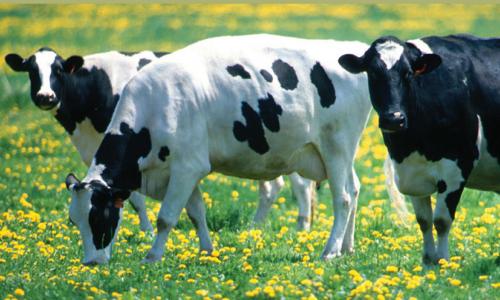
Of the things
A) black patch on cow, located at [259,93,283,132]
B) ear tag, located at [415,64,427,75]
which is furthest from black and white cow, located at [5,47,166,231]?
ear tag, located at [415,64,427,75]

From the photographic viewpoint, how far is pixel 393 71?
10391mm

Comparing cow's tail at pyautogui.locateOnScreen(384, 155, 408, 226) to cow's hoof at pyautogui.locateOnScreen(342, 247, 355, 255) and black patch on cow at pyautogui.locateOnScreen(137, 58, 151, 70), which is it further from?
black patch on cow at pyautogui.locateOnScreen(137, 58, 151, 70)

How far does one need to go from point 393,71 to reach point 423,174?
1.03m

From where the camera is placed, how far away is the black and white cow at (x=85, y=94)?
1423 centimetres

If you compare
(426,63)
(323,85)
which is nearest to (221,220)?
(323,85)

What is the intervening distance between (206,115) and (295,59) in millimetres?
1217

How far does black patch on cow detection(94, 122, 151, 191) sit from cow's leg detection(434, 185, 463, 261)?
9.38 ft

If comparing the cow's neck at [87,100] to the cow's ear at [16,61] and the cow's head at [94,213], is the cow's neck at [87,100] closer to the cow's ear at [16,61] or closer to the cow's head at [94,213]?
the cow's ear at [16,61]

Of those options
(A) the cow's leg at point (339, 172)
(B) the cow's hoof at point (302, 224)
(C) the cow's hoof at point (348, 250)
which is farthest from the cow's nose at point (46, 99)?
(C) the cow's hoof at point (348, 250)

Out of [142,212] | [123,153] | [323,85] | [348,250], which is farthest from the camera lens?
[142,212]

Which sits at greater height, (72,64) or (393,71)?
(393,71)

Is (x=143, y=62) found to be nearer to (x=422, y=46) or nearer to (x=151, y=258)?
(x=151, y=258)

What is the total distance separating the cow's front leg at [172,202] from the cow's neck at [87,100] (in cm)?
318

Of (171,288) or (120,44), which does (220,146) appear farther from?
(120,44)
